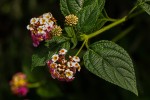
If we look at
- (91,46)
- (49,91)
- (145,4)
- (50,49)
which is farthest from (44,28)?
(49,91)

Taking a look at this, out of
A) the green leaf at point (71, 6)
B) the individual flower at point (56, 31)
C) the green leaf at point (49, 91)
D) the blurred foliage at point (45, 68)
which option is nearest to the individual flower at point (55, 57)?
the individual flower at point (56, 31)

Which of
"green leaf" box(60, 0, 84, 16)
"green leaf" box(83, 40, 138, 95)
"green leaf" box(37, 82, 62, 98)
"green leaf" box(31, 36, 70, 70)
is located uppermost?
"green leaf" box(60, 0, 84, 16)

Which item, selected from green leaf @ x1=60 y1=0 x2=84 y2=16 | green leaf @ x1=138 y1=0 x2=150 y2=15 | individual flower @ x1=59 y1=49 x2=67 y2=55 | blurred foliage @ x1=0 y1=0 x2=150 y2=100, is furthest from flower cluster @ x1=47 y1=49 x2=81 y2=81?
blurred foliage @ x1=0 y1=0 x2=150 y2=100

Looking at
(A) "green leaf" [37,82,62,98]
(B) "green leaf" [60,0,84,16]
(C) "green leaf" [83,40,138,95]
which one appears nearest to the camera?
(C) "green leaf" [83,40,138,95]

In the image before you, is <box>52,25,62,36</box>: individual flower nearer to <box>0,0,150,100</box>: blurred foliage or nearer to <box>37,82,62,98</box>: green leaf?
<box>0,0,150,100</box>: blurred foliage

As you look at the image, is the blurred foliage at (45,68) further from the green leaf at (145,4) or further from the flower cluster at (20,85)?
the green leaf at (145,4)

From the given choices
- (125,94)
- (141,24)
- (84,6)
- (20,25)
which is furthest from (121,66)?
(20,25)
